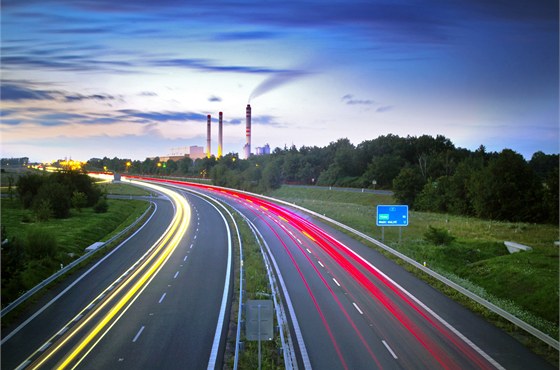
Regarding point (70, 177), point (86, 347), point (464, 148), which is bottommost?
point (86, 347)

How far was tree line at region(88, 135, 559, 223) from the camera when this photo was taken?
230 feet

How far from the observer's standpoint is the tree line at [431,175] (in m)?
70.2

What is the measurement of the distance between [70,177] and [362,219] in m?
56.0

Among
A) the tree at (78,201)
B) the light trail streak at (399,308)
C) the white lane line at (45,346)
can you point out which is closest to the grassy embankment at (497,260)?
the light trail streak at (399,308)

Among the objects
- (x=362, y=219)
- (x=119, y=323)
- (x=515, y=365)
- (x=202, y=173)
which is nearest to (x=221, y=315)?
(x=119, y=323)

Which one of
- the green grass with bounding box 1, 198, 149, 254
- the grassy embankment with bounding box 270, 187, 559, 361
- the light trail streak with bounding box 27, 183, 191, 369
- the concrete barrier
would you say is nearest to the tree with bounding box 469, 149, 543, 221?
the grassy embankment with bounding box 270, 187, 559, 361

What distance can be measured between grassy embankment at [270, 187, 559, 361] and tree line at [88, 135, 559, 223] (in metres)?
13.3

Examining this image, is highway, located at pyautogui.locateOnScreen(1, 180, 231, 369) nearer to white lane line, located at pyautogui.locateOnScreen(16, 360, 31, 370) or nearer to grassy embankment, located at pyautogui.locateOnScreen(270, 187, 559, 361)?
white lane line, located at pyautogui.locateOnScreen(16, 360, 31, 370)

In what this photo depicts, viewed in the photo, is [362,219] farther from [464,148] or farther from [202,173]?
[202,173]

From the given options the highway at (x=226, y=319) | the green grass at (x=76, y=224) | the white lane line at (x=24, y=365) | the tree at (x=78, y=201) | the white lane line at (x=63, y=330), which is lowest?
the white lane line at (x=24, y=365)

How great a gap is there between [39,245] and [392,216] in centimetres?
3121

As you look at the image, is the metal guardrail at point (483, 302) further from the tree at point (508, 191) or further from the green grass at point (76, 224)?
the tree at point (508, 191)

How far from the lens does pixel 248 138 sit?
192m

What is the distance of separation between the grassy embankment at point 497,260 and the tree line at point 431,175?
524 inches
